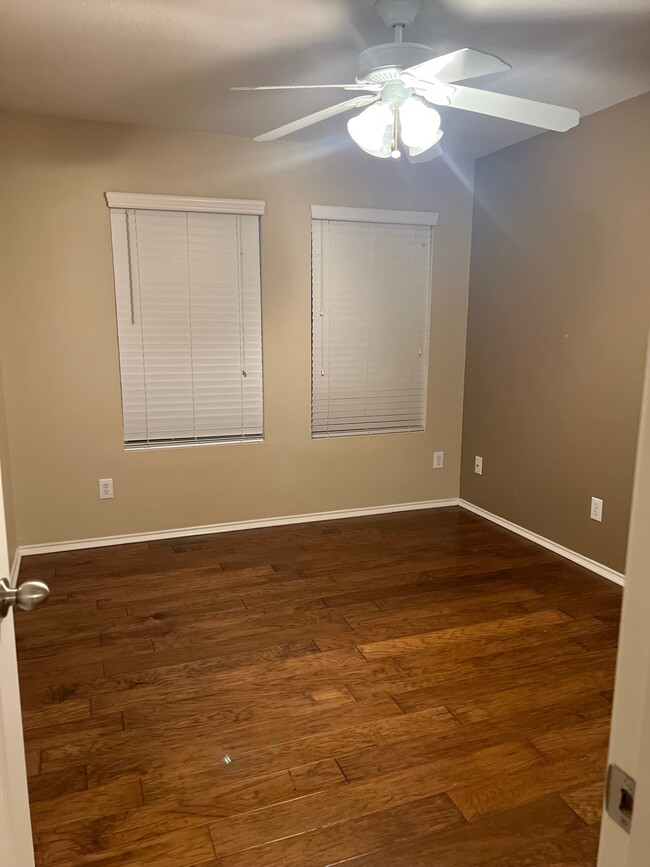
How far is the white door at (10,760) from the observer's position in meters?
1.08

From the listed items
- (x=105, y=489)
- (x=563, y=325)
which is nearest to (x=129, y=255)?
(x=105, y=489)

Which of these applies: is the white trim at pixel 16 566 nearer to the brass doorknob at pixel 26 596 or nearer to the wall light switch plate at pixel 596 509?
the brass doorknob at pixel 26 596

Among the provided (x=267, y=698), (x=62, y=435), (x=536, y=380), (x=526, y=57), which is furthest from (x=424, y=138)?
(x=62, y=435)

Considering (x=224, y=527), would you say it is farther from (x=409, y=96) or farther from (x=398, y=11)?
(x=398, y=11)

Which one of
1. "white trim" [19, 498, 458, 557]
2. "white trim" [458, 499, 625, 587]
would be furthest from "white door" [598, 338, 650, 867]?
"white trim" [19, 498, 458, 557]

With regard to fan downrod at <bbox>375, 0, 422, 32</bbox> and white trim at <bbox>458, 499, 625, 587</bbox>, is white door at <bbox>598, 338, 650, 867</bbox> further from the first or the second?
white trim at <bbox>458, 499, 625, 587</bbox>

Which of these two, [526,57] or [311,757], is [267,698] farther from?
[526,57]

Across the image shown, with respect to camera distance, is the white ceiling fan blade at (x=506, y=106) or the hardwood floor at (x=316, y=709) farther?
the white ceiling fan blade at (x=506, y=106)

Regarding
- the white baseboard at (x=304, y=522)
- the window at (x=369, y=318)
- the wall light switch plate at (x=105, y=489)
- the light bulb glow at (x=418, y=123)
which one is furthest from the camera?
the window at (x=369, y=318)

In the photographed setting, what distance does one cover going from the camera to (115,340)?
3635 mm

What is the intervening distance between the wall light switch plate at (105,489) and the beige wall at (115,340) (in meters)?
0.03

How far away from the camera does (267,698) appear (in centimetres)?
230

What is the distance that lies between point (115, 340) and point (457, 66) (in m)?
2.48

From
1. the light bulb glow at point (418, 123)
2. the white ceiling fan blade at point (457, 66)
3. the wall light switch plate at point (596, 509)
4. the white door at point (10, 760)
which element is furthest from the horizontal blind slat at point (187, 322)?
the white door at point (10, 760)
